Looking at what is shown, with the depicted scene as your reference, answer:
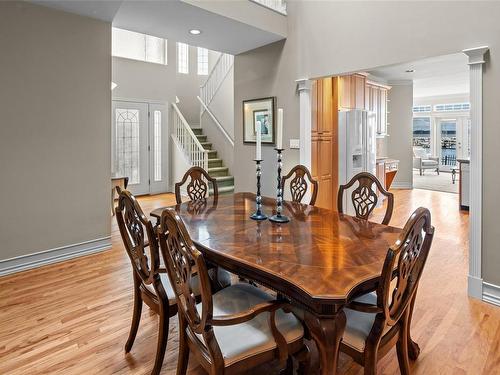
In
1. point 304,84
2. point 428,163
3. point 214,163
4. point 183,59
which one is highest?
point 183,59

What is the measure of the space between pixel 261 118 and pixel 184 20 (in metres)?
1.67

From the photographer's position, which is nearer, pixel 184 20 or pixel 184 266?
pixel 184 266

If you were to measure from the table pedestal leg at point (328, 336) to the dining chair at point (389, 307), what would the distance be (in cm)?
17

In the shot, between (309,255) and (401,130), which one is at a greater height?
(401,130)

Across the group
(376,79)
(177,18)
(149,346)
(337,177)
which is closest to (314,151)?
(337,177)

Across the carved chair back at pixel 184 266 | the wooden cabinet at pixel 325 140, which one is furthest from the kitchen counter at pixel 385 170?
the carved chair back at pixel 184 266

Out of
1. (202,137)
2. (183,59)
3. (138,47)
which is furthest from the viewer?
(183,59)

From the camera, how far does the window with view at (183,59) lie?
8859mm

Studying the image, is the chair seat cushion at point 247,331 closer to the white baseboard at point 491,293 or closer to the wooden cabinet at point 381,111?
the white baseboard at point 491,293

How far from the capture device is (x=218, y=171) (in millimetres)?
7602

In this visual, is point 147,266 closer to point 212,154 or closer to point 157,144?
point 212,154

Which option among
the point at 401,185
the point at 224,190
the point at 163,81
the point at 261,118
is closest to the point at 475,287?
the point at 261,118

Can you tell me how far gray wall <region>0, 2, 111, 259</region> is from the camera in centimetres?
323

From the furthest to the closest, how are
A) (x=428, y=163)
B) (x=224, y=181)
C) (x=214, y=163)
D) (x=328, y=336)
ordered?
(x=428, y=163) → (x=214, y=163) → (x=224, y=181) → (x=328, y=336)
